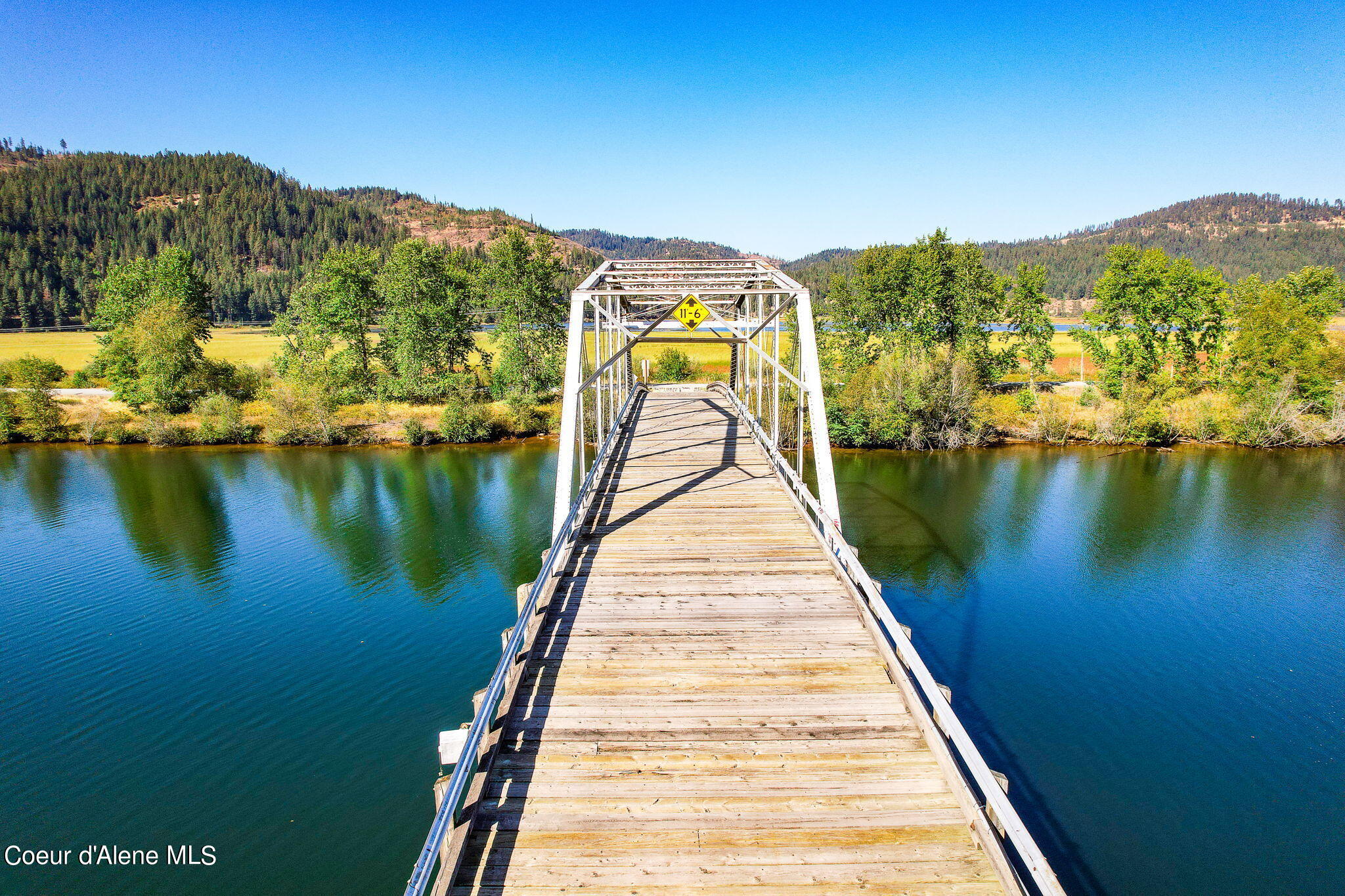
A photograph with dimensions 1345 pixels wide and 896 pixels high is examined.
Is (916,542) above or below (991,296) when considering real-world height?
below

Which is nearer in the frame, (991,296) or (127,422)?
(127,422)

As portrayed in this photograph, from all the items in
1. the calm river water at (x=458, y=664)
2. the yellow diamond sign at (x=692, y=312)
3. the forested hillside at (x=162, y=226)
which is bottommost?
the calm river water at (x=458, y=664)

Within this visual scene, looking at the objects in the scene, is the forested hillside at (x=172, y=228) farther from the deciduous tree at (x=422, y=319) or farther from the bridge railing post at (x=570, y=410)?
the bridge railing post at (x=570, y=410)

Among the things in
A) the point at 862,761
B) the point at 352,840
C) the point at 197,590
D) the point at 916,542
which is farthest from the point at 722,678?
the point at 197,590

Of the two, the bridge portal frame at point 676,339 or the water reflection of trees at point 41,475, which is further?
the water reflection of trees at point 41,475

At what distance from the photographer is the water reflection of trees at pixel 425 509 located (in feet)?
70.2

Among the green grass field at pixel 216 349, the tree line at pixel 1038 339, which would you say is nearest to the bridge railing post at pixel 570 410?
the tree line at pixel 1038 339

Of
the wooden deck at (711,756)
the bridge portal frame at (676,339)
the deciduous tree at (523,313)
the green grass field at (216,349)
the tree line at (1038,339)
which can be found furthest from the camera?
the green grass field at (216,349)

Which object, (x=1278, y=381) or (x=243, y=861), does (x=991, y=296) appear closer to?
(x=1278, y=381)

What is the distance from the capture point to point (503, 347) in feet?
156

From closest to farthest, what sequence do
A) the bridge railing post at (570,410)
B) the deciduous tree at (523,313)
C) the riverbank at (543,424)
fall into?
1. the bridge railing post at (570,410)
2. the riverbank at (543,424)
3. the deciduous tree at (523,313)

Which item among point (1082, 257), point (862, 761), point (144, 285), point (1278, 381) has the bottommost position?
point (862, 761)

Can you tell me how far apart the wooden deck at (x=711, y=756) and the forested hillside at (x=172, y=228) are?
343 feet

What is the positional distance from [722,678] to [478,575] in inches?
612
